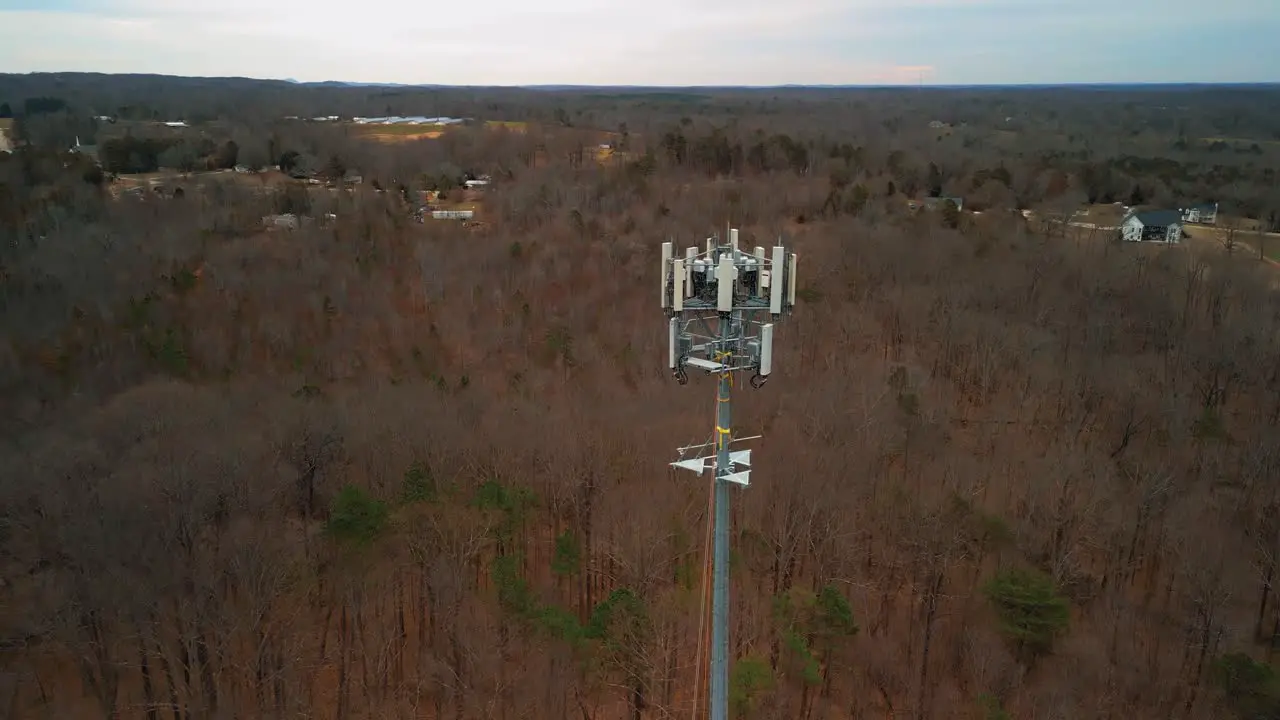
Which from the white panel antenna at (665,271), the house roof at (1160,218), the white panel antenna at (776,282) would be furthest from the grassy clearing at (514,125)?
the white panel antenna at (776,282)

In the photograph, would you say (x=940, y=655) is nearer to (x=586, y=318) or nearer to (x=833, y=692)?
(x=833, y=692)

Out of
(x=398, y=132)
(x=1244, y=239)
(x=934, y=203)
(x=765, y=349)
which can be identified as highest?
(x=398, y=132)

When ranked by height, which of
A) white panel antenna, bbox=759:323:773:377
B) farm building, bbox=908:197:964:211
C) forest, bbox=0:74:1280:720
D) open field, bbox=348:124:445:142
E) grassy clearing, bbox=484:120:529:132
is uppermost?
grassy clearing, bbox=484:120:529:132

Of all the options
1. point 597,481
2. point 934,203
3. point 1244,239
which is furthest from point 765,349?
point 934,203

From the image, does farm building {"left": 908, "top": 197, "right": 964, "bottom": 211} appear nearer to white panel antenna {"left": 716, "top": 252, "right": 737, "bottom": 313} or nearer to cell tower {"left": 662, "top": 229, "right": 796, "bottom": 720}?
cell tower {"left": 662, "top": 229, "right": 796, "bottom": 720}

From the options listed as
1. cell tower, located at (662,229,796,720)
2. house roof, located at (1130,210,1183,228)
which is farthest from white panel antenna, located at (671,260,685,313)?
house roof, located at (1130,210,1183,228)

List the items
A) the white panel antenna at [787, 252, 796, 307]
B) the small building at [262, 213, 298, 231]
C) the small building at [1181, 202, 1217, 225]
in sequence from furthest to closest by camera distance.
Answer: the small building at [1181, 202, 1217, 225] < the small building at [262, 213, 298, 231] < the white panel antenna at [787, 252, 796, 307]

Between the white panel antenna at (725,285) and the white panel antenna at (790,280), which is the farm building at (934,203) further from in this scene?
the white panel antenna at (725,285)

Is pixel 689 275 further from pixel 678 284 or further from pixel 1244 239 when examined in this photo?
pixel 1244 239
